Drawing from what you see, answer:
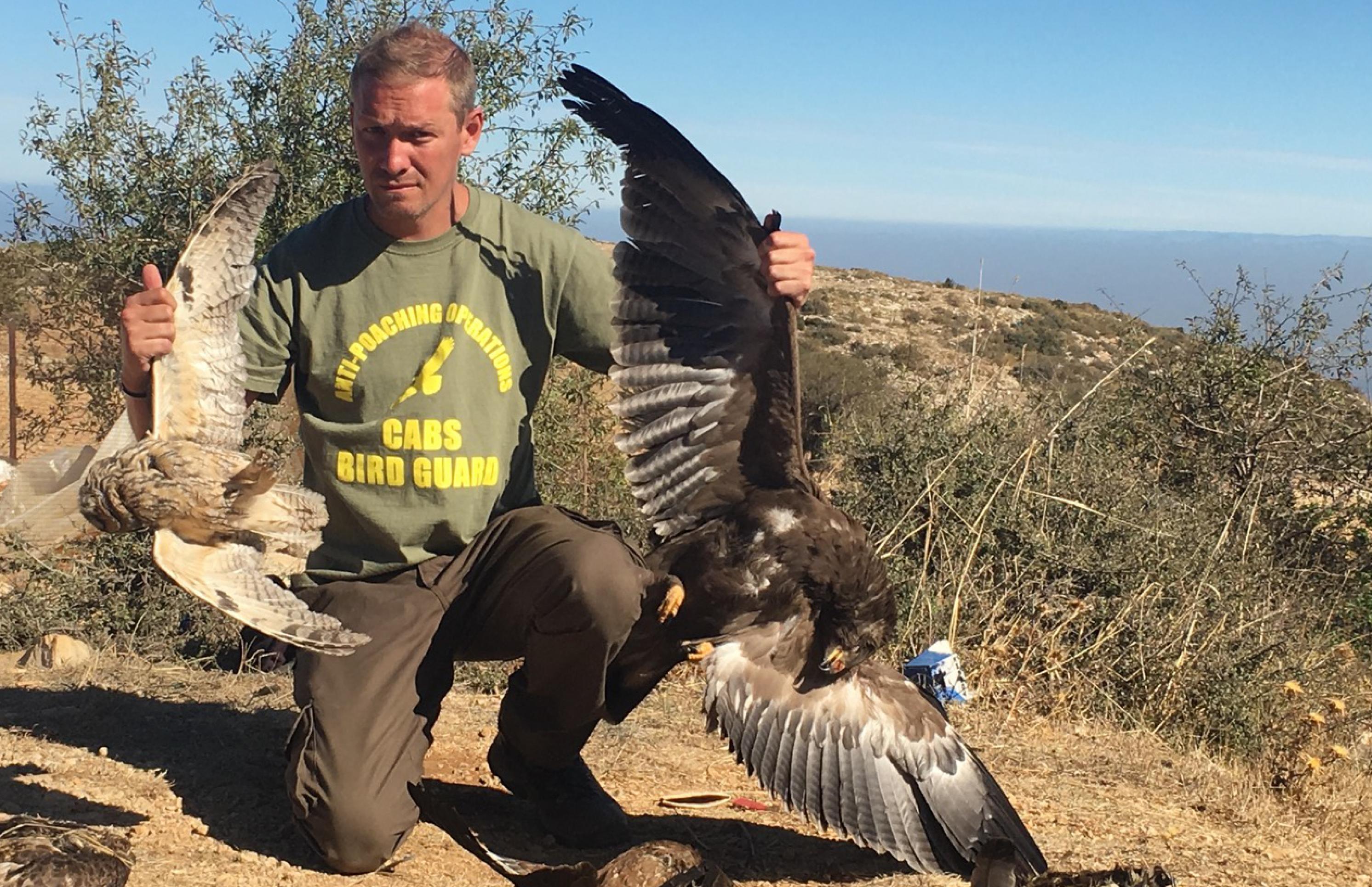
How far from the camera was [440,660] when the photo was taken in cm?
439

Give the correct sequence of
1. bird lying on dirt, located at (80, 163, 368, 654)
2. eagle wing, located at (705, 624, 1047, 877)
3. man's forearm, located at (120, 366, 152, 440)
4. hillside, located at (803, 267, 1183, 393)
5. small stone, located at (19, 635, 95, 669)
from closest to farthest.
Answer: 1. bird lying on dirt, located at (80, 163, 368, 654)
2. man's forearm, located at (120, 366, 152, 440)
3. eagle wing, located at (705, 624, 1047, 877)
4. small stone, located at (19, 635, 95, 669)
5. hillside, located at (803, 267, 1183, 393)

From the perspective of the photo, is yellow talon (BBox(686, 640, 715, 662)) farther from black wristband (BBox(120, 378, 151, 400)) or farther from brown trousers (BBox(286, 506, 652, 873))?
black wristband (BBox(120, 378, 151, 400))

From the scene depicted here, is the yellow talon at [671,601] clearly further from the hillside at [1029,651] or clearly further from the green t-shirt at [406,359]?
the hillside at [1029,651]

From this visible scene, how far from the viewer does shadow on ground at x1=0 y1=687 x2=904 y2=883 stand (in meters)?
4.25

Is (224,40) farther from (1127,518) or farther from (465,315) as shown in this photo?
(1127,518)

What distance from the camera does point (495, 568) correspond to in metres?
4.36

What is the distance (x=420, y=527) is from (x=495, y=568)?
287 millimetres

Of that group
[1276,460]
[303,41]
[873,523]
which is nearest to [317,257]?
[303,41]

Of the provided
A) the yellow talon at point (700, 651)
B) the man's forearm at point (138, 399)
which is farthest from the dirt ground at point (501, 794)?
the man's forearm at point (138, 399)

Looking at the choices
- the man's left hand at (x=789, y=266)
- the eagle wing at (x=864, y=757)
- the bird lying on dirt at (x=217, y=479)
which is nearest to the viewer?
the bird lying on dirt at (x=217, y=479)

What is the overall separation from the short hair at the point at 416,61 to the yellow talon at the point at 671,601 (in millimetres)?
1757

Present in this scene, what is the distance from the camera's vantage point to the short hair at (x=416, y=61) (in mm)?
4133

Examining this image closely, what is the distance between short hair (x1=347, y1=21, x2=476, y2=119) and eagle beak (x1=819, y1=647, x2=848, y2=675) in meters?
2.26

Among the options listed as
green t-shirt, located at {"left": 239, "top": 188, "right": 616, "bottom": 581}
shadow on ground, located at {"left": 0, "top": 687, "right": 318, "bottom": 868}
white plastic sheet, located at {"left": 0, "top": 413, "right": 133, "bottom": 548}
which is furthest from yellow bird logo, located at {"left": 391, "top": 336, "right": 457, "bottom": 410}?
white plastic sheet, located at {"left": 0, "top": 413, "right": 133, "bottom": 548}
